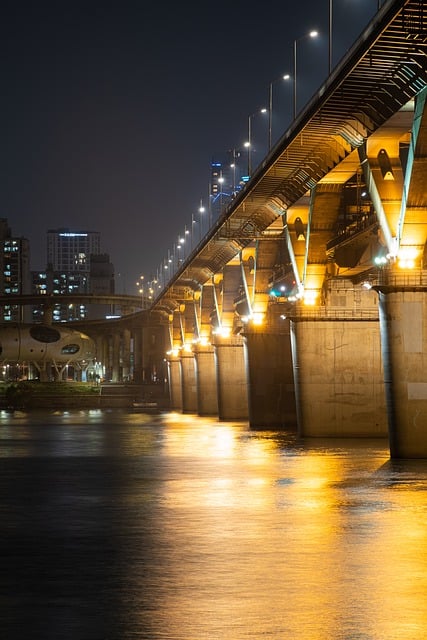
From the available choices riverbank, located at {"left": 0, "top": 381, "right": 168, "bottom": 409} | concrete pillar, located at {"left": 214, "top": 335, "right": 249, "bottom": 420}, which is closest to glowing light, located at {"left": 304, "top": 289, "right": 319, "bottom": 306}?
concrete pillar, located at {"left": 214, "top": 335, "right": 249, "bottom": 420}

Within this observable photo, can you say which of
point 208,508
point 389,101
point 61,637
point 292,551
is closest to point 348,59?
point 389,101

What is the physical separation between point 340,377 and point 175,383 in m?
86.5

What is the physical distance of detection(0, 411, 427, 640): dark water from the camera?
1253cm

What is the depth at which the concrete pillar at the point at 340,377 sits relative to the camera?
189 feet

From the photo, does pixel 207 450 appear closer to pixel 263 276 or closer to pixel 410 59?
pixel 410 59

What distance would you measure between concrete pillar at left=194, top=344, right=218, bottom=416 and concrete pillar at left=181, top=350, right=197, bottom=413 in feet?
37.3

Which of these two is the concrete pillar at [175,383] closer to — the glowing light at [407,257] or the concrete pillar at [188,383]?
the concrete pillar at [188,383]

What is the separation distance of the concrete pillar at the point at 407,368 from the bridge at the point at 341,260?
0.14ft

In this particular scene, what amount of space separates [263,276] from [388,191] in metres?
34.1

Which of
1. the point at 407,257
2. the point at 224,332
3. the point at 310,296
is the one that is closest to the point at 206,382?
the point at 224,332

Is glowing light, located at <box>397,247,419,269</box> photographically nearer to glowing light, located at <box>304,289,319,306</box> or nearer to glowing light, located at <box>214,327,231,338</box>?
glowing light, located at <box>304,289,319,306</box>

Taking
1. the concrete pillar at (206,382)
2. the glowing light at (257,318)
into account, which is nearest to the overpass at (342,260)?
the glowing light at (257,318)

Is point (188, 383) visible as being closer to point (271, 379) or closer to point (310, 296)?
point (271, 379)

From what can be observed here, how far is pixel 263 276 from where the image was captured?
77.4 metres
